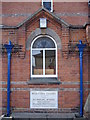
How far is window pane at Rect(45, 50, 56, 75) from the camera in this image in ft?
24.3

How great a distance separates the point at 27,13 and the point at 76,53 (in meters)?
3.16

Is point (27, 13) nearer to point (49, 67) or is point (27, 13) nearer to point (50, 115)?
point (49, 67)

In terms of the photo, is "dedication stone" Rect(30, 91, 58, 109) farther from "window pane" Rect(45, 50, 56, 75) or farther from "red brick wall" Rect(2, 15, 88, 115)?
"window pane" Rect(45, 50, 56, 75)

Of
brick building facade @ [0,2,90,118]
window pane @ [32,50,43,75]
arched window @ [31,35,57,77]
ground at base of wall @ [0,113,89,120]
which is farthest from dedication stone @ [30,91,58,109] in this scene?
window pane @ [32,50,43,75]

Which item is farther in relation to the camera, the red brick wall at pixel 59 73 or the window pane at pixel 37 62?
the window pane at pixel 37 62

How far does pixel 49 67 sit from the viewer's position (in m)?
7.44

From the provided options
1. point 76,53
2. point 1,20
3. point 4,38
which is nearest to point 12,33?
point 4,38

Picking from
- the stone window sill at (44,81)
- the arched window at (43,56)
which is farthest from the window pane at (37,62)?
the stone window sill at (44,81)

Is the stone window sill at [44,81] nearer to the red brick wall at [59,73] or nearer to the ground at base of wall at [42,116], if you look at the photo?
the red brick wall at [59,73]

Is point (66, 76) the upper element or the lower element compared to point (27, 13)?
lower

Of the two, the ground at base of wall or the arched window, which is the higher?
the arched window

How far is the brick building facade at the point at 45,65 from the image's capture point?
709cm

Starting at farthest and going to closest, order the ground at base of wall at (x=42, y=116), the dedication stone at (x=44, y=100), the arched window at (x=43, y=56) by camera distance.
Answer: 1. the arched window at (x=43, y=56)
2. the dedication stone at (x=44, y=100)
3. the ground at base of wall at (x=42, y=116)

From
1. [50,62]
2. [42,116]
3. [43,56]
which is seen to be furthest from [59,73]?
[42,116]
